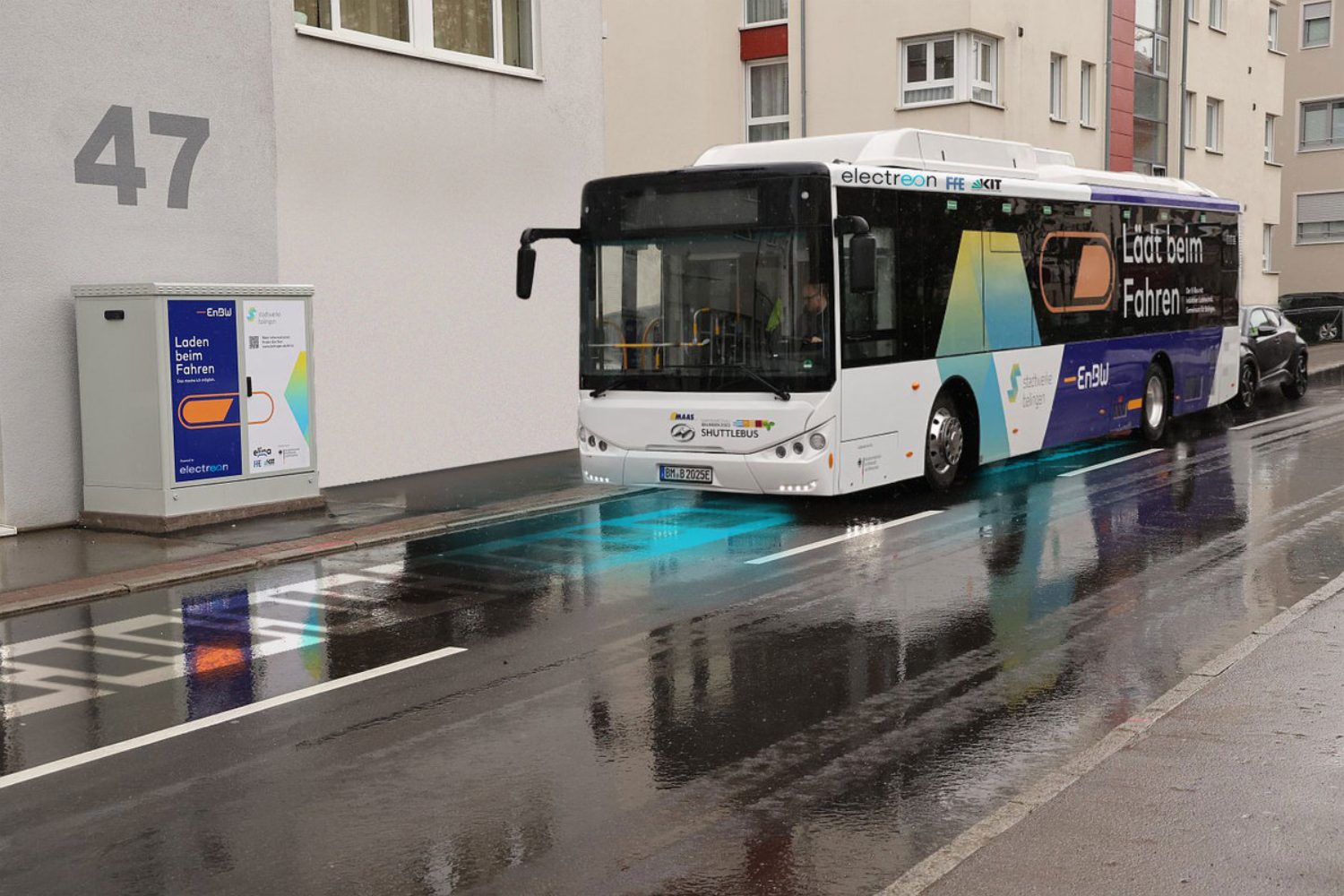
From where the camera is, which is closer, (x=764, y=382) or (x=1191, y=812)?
(x=1191, y=812)

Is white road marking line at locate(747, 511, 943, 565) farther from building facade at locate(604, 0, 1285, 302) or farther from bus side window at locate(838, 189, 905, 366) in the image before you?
building facade at locate(604, 0, 1285, 302)

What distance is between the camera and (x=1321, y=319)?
43.8 meters

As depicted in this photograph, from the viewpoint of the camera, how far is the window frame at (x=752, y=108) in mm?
34656

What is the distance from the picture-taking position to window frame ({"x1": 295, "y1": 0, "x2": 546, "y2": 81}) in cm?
1600

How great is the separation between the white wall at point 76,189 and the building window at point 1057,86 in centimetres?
2269

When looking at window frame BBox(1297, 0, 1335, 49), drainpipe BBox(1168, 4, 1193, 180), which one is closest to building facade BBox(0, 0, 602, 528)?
drainpipe BBox(1168, 4, 1193, 180)

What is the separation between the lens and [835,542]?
1195 centimetres

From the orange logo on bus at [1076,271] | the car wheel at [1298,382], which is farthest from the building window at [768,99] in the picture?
the orange logo on bus at [1076,271]

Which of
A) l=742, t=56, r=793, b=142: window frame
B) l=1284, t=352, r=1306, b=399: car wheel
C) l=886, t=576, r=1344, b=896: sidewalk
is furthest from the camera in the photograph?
l=742, t=56, r=793, b=142: window frame

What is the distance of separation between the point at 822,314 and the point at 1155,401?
25.8 ft

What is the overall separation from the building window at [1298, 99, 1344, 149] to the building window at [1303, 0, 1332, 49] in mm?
2070

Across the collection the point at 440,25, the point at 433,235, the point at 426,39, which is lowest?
the point at 433,235

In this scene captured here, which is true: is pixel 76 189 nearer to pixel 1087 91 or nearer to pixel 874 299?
pixel 874 299

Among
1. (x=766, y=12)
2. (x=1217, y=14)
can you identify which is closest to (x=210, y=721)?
(x=766, y=12)
